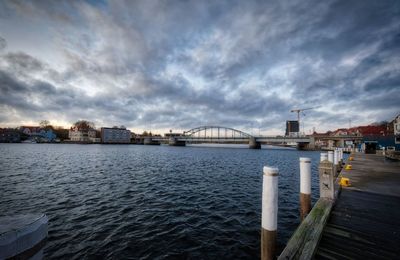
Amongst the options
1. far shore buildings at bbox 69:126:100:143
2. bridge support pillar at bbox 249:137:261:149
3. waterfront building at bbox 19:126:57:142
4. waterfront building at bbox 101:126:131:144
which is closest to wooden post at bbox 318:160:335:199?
bridge support pillar at bbox 249:137:261:149

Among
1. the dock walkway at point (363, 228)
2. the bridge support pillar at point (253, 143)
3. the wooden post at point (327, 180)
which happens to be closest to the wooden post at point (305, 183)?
the wooden post at point (327, 180)

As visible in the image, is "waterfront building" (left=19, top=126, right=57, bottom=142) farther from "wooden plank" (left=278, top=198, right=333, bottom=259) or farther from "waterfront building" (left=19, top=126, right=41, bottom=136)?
"wooden plank" (left=278, top=198, right=333, bottom=259)

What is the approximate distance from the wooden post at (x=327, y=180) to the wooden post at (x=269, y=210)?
4421 mm

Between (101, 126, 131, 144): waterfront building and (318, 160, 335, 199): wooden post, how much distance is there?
171391mm

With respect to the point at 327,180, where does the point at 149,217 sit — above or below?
below

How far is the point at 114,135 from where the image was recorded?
164250mm

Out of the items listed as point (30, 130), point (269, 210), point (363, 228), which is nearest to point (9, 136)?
point (30, 130)

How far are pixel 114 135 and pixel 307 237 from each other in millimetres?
178147

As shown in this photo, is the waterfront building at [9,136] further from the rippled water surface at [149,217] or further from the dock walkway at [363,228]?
the dock walkway at [363,228]

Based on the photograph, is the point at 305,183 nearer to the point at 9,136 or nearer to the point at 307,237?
the point at 307,237

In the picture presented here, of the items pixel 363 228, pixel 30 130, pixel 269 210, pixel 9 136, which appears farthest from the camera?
pixel 30 130

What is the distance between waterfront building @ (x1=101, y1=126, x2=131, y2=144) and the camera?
157 m

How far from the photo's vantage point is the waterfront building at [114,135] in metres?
Answer: 157

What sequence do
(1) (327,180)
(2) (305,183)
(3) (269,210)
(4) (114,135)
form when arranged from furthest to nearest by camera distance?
1. (4) (114,135)
2. (1) (327,180)
3. (2) (305,183)
4. (3) (269,210)
